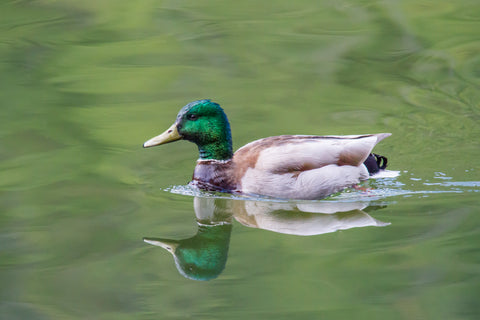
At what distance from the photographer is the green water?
17.8 ft

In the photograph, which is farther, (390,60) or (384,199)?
(390,60)

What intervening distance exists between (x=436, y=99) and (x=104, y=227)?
202 inches

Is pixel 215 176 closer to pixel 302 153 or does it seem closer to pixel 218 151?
pixel 218 151

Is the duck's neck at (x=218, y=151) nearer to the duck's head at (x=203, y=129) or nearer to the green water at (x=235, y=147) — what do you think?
the duck's head at (x=203, y=129)

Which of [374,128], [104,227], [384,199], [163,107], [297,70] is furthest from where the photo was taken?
[297,70]

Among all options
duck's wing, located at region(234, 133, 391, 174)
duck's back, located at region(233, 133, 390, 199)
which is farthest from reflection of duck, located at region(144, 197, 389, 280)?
duck's wing, located at region(234, 133, 391, 174)

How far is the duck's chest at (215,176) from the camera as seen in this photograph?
7.52 metres

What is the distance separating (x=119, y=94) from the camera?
1049cm

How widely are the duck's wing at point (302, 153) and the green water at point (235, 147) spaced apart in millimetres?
342

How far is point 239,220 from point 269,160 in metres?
0.76

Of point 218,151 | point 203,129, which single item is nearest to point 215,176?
point 218,151

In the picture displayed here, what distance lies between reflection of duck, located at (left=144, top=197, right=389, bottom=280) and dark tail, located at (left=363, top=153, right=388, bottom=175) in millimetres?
798

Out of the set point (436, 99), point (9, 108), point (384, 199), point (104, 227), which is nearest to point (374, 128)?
point (436, 99)

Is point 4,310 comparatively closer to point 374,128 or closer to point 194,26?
point 374,128
